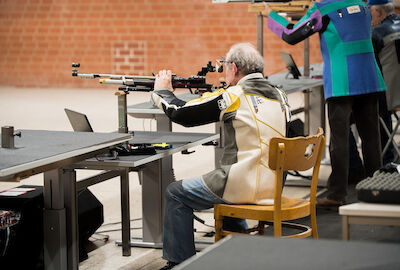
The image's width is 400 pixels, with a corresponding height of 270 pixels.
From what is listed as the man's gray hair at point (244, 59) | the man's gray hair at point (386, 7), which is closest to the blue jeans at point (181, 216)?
the man's gray hair at point (244, 59)

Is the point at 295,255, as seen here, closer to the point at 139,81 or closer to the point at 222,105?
the point at 222,105

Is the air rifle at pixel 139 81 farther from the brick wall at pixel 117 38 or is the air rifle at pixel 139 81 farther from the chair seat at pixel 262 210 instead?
the brick wall at pixel 117 38

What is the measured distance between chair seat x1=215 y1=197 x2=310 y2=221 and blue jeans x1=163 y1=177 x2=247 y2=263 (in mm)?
86

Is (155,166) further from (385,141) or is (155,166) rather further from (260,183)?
(385,141)

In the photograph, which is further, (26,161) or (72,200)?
(72,200)

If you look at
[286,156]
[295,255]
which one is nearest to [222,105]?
[286,156]

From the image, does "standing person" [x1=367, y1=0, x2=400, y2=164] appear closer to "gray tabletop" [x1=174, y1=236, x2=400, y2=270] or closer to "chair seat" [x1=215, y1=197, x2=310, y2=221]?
"chair seat" [x1=215, y1=197, x2=310, y2=221]

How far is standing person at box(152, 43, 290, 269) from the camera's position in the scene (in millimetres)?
3059

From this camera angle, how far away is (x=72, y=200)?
2.92 metres

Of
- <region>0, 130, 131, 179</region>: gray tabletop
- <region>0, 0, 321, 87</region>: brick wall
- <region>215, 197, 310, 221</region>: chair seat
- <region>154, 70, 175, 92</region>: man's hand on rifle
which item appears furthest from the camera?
<region>0, 0, 321, 87</region>: brick wall

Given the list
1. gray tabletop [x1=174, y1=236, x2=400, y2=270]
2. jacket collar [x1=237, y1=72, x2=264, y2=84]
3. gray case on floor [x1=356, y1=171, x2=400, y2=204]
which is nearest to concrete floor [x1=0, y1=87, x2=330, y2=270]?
jacket collar [x1=237, y1=72, x2=264, y2=84]

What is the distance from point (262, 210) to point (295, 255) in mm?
Answer: 1868

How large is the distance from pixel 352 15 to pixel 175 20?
8.24m

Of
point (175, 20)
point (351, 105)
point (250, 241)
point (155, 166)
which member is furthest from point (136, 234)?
point (175, 20)
